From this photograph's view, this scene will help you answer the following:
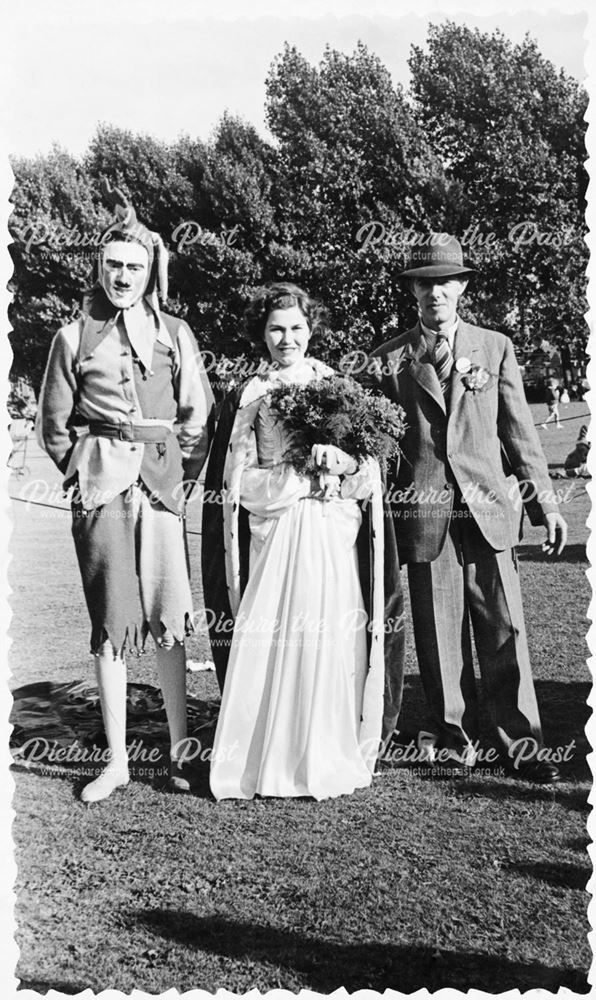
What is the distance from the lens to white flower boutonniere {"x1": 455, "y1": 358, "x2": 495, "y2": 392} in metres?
4.81

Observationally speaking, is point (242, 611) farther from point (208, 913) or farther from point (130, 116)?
point (130, 116)

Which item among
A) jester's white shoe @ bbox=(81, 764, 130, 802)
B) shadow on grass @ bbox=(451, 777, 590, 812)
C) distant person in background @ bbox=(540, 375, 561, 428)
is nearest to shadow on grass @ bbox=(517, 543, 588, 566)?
distant person in background @ bbox=(540, 375, 561, 428)

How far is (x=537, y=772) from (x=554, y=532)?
1254mm

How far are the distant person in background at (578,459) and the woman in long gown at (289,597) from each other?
2135 millimetres

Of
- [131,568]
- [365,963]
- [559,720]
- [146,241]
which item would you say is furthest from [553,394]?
[365,963]

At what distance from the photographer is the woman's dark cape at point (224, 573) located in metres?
4.79

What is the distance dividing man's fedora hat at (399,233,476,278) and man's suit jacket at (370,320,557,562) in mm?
301

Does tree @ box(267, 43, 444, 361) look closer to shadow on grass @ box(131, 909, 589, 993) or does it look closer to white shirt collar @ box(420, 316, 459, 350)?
white shirt collar @ box(420, 316, 459, 350)

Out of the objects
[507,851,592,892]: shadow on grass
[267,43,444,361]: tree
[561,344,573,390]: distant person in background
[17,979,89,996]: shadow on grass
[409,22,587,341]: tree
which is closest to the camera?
[17,979,89,996]: shadow on grass

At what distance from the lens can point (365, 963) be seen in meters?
3.76

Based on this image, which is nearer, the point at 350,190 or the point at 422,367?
the point at 422,367

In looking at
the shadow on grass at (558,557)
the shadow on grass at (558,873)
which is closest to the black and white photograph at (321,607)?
the shadow on grass at (558,873)

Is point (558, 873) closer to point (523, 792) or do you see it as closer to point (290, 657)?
point (523, 792)

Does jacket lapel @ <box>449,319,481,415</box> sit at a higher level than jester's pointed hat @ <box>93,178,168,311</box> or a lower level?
lower
